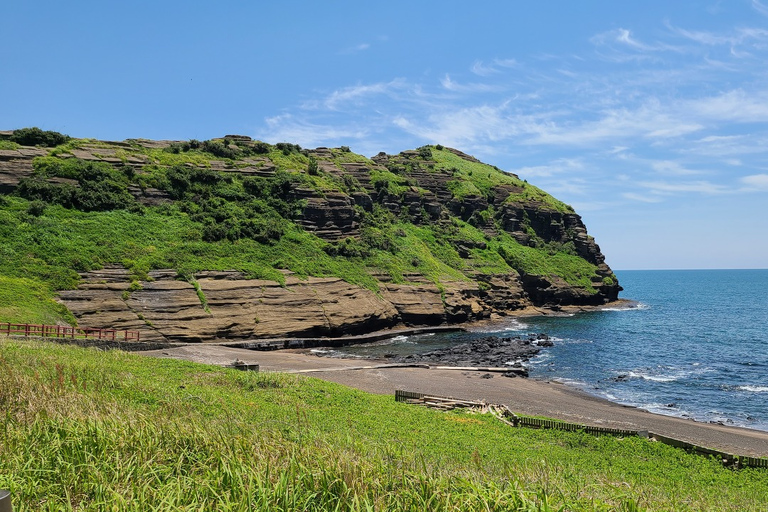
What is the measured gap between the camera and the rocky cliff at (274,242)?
48.2 metres

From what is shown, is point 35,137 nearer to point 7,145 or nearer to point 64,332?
point 7,145

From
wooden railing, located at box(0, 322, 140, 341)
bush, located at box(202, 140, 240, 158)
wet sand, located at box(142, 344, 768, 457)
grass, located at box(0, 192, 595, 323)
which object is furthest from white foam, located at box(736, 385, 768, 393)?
bush, located at box(202, 140, 240, 158)

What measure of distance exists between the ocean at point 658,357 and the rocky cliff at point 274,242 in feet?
25.8

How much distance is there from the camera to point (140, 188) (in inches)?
2579

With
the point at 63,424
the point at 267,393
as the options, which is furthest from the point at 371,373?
the point at 63,424

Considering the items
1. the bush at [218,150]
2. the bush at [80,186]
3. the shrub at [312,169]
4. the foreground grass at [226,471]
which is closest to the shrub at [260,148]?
the bush at [218,150]

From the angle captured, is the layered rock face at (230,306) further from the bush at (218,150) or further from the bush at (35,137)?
the bush at (218,150)

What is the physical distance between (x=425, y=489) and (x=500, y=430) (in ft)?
47.3

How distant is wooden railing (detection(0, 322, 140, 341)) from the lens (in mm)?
33094

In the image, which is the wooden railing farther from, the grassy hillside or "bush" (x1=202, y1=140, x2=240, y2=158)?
"bush" (x1=202, y1=140, x2=240, y2=158)

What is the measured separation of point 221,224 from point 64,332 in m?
29.1

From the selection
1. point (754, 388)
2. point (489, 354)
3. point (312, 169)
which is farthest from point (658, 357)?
point (312, 169)

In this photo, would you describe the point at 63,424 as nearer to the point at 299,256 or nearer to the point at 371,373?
the point at 371,373

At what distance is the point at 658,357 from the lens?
51.5 meters
